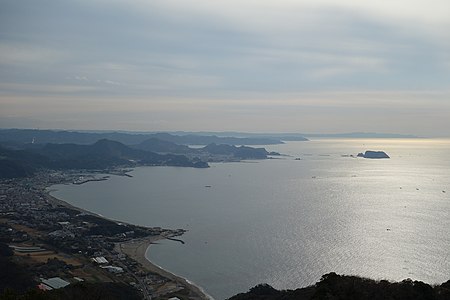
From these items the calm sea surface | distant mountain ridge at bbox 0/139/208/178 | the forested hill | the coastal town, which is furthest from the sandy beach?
distant mountain ridge at bbox 0/139/208/178

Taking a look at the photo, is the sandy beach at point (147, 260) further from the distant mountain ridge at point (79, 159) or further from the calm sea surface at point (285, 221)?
the distant mountain ridge at point (79, 159)

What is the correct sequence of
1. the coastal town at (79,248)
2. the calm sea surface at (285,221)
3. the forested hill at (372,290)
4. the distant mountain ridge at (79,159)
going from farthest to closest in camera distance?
1. the distant mountain ridge at (79,159)
2. the calm sea surface at (285,221)
3. the coastal town at (79,248)
4. the forested hill at (372,290)

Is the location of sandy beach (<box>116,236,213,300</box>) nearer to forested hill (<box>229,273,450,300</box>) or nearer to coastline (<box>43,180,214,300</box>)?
coastline (<box>43,180,214,300</box>)

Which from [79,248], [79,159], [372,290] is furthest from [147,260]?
[79,159]

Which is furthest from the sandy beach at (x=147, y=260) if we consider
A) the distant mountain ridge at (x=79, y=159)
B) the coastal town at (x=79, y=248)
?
the distant mountain ridge at (x=79, y=159)

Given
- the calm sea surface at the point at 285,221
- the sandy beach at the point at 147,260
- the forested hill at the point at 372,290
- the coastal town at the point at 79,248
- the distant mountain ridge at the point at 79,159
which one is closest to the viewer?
the forested hill at the point at 372,290

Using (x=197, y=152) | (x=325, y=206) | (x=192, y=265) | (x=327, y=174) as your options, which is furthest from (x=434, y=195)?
(x=197, y=152)

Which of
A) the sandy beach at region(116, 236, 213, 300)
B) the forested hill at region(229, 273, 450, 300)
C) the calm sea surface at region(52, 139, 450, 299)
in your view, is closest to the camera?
the forested hill at region(229, 273, 450, 300)
